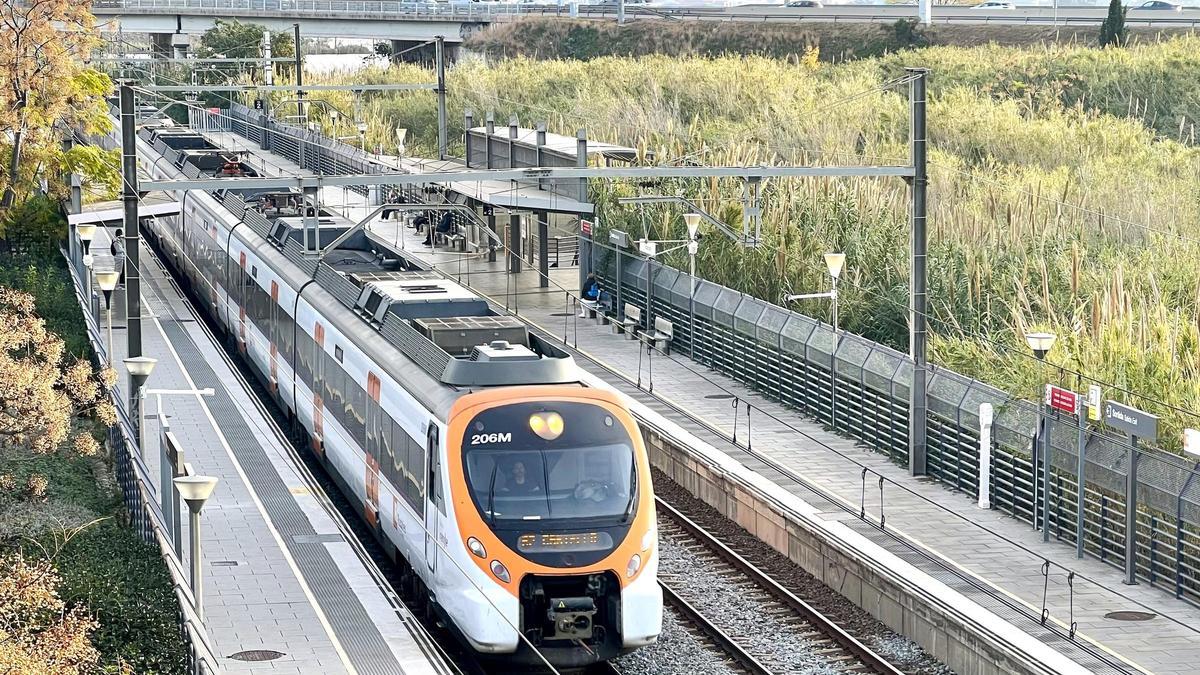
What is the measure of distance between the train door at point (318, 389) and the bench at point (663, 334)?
10811 mm

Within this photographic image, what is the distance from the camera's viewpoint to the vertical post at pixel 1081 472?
21047 mm

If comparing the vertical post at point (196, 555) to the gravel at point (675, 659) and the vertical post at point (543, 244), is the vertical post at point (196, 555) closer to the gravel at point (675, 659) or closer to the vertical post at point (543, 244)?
the gravel at point (675, 659)

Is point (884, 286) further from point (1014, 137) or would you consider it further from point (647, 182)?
point (1014, 137)

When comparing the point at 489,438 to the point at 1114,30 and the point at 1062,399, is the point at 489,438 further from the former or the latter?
the point at 1114,30

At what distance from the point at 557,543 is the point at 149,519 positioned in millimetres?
6434

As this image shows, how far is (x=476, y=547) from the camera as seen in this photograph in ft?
55.3

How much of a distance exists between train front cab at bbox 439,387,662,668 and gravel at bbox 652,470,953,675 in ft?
8.74

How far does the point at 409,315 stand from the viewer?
21.8 m

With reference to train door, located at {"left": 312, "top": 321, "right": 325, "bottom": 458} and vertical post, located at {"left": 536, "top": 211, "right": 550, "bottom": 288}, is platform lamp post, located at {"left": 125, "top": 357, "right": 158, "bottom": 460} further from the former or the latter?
vertical post, located at {"left": 536, "top": 211, "right": 550, "bottom": 288}

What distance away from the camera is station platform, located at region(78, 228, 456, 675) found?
17.8 meters

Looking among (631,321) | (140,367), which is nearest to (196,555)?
(140,367)

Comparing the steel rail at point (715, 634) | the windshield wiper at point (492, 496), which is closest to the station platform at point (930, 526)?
the steel rail at point (715, 634)

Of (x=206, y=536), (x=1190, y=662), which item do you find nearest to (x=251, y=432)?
(x=206, y=536)

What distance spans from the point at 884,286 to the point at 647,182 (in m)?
7.61
